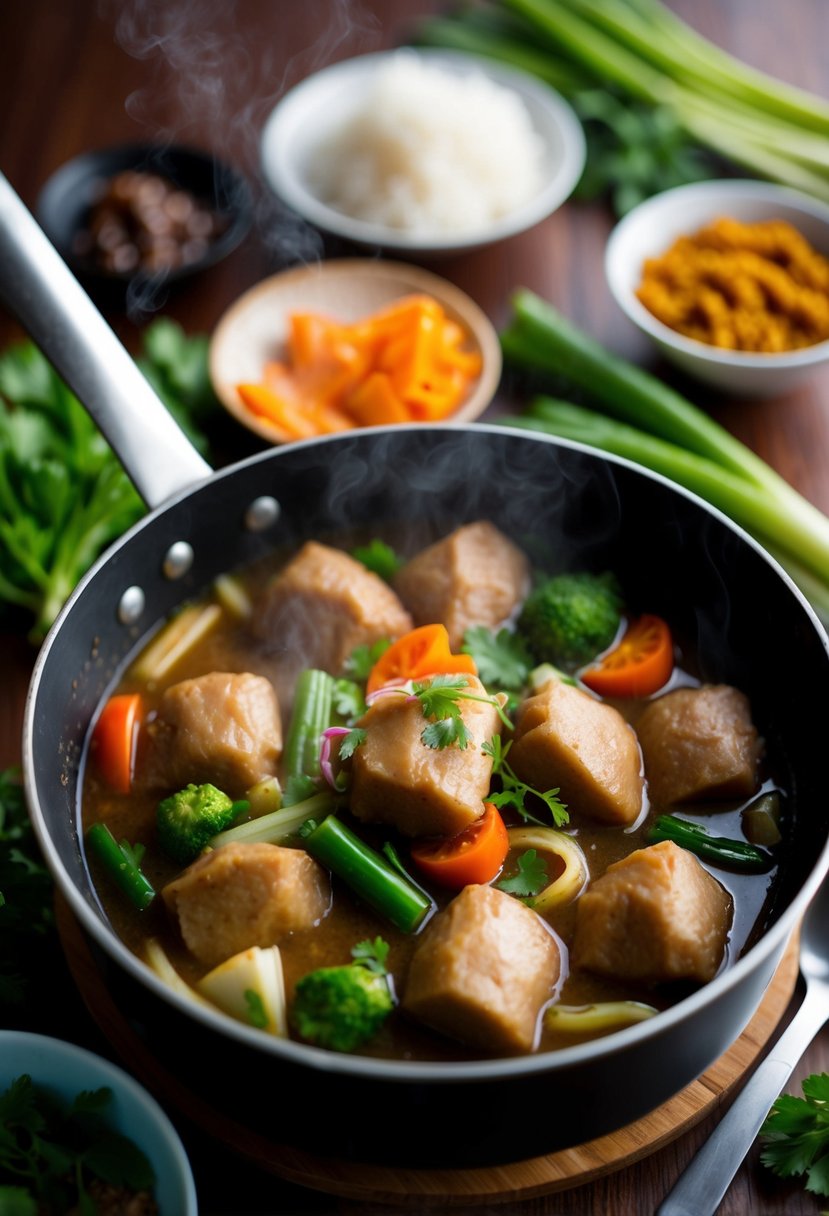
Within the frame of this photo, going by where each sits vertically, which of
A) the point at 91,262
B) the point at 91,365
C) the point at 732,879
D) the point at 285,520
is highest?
the point at 91,365

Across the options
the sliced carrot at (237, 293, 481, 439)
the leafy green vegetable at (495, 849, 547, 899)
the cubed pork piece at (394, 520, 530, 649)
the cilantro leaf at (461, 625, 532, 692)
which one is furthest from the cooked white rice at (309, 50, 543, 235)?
the leafy green vegetable at (495, 849, 547, 899)

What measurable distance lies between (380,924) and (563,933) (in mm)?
391

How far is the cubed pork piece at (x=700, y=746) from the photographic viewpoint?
Answer: 2639mm

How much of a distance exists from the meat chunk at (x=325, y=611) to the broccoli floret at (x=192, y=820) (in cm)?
53

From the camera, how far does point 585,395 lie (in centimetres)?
401

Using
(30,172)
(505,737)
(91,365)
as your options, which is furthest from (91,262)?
(505,737)

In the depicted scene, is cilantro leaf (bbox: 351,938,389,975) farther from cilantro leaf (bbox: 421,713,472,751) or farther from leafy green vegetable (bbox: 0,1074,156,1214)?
leafy green vegetable (bbox: 0,1074,156,1214)

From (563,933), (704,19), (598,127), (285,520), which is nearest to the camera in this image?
(563,933)

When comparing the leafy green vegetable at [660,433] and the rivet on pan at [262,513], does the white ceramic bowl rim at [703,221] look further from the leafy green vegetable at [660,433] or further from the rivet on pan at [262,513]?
the rivet on pan at [262,513]

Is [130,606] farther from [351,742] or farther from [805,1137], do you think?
[805,1137]

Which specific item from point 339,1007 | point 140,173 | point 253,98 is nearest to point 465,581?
point 339,1007

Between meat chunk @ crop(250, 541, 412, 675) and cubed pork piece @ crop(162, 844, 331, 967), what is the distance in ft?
2.32

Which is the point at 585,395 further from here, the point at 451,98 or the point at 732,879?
the point at 732,879

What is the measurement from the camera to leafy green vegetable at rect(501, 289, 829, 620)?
3.41 metres
